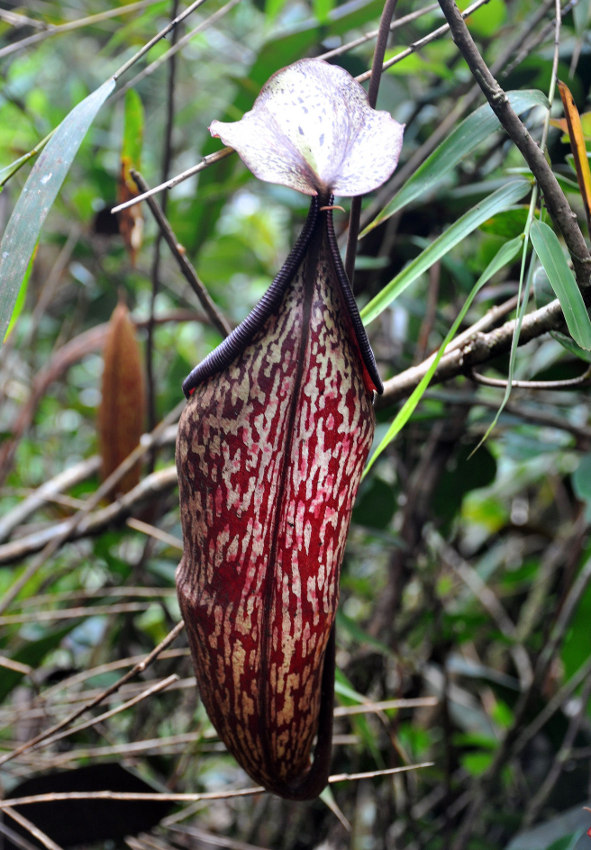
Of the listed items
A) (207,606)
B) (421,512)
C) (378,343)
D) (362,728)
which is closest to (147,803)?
(362,728)

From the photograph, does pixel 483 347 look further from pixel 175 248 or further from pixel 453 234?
pixel 175 248

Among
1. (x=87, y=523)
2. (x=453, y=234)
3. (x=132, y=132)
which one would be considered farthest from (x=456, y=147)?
(x=87, y=523)

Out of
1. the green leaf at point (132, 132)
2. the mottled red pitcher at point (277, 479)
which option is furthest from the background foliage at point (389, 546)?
the mottled red pitcher at point (277, 479)

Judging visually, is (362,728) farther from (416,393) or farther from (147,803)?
(416,393)

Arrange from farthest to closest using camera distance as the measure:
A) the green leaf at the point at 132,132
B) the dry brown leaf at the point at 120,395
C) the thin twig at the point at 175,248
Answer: the dry brown leaf at the point at 120,395, the green leaf at the point at 132,132, the thin twig at the point at 175,248

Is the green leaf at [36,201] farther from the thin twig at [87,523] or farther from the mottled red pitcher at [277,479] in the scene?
the thin twig at [87,523]

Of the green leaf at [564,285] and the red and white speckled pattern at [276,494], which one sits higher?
the green leaf at [564,285]
